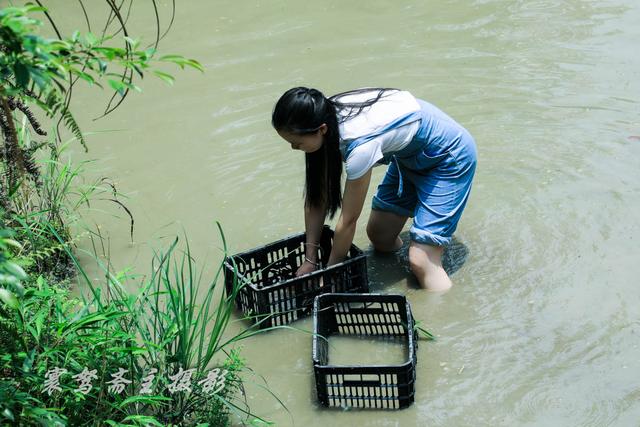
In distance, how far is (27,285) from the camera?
10.7ft

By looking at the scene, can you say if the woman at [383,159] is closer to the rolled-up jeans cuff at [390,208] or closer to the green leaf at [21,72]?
the rolled-up jeans cuff at [390,208]

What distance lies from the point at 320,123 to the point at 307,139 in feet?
0.28

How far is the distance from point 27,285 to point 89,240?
1.19 m

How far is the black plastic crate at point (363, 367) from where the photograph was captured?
3.08 metres

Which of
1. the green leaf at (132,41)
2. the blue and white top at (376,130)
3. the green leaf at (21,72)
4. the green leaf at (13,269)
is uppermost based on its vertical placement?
the green leaf at (21,72)

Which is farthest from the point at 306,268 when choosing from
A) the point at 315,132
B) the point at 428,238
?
the point at 315,132

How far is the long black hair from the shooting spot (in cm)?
323

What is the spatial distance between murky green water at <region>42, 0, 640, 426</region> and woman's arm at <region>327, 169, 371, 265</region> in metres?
0.40

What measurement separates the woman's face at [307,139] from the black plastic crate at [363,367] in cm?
66

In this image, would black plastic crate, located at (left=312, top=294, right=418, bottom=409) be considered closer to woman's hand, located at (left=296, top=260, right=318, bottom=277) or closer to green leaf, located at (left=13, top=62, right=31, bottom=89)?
woman's hand, located at (left=296, top=260, right=318, bottom=277)

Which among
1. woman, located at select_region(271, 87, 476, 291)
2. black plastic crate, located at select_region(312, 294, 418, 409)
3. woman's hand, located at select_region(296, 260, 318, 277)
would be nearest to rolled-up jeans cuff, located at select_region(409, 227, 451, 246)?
woman, located at select_region(271, 87, 476, 291)

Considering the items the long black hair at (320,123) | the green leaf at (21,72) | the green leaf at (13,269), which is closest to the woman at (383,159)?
the long black hair at (320,123)

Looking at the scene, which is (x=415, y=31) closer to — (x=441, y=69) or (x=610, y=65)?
(x=441, y=69)

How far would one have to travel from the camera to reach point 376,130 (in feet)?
11.1
